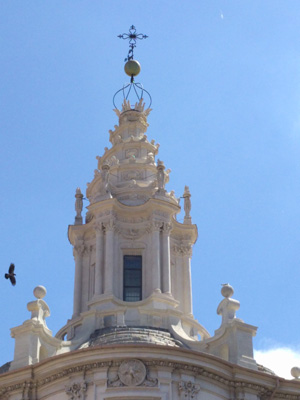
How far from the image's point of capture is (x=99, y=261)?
4878cm

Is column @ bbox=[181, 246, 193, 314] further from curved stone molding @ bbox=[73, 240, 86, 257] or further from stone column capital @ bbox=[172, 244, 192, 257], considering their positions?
curved stone molding @ bbox=[73, 240, 86, 257]

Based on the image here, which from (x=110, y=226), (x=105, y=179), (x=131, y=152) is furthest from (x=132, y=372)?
(x=131, y=152)

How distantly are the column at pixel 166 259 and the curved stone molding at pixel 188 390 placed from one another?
291 inches

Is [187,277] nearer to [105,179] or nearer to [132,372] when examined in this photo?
[105,179]

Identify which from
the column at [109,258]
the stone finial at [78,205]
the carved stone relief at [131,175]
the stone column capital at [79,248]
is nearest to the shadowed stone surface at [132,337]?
the column at [109,258]

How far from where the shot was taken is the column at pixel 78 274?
4922cm

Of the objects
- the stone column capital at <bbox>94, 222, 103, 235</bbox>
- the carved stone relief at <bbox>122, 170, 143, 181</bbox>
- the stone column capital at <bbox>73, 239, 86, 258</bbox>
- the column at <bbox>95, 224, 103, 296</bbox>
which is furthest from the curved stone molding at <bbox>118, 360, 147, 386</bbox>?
the carved stone relief at <bbox>122, 170, 143, 181</bbox>

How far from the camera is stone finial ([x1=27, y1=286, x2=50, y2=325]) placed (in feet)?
148

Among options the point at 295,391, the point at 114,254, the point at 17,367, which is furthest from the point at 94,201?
the point at 295,391

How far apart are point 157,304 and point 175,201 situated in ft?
21.7

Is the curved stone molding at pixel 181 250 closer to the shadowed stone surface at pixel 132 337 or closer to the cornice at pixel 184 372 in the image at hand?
the shadowed stone surface at pixel 132 337

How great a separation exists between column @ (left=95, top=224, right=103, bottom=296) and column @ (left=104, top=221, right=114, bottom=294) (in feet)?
0.90

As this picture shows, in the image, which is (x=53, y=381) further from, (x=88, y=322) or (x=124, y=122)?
(x=124, y=122)

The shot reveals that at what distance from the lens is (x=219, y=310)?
4597cm
